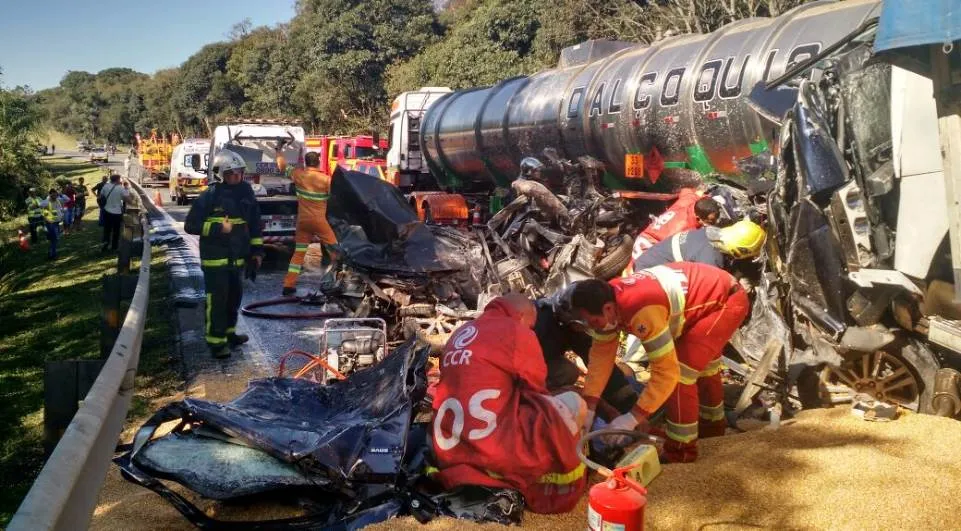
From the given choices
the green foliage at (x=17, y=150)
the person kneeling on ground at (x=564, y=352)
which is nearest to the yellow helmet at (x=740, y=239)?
the person kneeling on ground at (x=564, y=352)

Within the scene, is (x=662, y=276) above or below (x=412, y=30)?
below

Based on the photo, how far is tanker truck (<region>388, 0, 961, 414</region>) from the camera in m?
4.71

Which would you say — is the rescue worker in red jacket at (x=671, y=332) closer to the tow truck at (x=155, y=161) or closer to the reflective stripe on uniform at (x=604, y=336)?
the reflective stripe on uniform at (x=604, y=336)

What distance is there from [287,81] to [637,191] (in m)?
39.6

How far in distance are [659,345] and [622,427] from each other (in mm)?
474

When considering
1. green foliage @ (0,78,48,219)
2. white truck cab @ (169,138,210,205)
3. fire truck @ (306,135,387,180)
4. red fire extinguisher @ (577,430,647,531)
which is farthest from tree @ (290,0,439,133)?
red fire extinguisher @ (577,430,647,531)

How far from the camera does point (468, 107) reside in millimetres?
14125

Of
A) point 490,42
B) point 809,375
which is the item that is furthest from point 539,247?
point 490,42

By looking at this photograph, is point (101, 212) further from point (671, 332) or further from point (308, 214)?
point (671, 332)

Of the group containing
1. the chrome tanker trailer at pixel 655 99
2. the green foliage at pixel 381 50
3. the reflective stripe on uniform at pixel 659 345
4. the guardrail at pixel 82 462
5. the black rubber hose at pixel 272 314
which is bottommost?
the black rubber hose at pixel 272 314

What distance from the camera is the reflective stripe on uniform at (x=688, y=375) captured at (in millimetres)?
4477

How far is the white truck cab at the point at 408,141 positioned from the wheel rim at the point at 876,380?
12446 millimetres

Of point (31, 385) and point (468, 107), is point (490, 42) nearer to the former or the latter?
point (468, 107)

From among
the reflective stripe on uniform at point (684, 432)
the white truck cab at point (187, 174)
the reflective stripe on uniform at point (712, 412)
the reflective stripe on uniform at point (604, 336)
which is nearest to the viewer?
the reflective stripe on uniform at point (604, 336)
